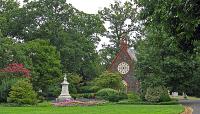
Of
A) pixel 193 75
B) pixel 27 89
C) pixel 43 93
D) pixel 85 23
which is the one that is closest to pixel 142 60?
pixel 193 75

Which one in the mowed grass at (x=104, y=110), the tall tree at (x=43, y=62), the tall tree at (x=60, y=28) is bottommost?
the mowed grass at (x=104, y=110)

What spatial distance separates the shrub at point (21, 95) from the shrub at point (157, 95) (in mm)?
12517

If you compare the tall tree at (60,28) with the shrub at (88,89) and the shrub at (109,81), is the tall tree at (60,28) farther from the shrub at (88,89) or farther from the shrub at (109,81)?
the shrub at (109,81)

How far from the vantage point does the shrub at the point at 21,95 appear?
1897 inches

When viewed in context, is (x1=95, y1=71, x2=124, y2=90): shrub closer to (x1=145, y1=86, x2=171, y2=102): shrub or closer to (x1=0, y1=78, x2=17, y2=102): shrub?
(x1=145, y1=86, x2=171, y2=102): shrub

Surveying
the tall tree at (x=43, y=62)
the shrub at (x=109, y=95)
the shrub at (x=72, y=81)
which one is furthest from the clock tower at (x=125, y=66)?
the shrub at (x=109, y=95)

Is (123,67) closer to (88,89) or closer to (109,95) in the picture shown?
(88,89)

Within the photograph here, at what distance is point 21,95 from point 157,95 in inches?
576

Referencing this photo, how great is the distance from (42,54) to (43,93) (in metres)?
5.66

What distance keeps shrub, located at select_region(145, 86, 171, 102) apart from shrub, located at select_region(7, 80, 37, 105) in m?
12.5

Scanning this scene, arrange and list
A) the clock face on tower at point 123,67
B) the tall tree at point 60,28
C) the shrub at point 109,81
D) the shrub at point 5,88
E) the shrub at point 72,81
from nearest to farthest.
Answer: the shrub at point 5,88
the shrub at point 109,81
the shrub at point 72,81
the tall tree at point 60,28
the clock face on tower at point 123,67

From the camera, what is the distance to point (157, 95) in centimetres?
5194

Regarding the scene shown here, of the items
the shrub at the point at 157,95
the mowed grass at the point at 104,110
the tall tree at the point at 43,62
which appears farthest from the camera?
the tall tree at the point at 43,62

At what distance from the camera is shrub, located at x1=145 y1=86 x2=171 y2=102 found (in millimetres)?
51719
